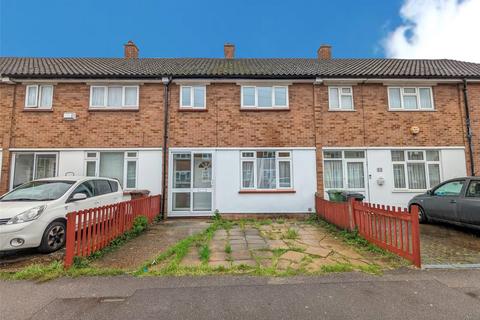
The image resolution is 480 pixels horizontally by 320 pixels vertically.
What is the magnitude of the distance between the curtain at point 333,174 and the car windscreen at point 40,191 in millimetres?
8508

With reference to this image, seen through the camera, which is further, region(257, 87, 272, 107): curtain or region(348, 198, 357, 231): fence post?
region(257, 87, 272, 107): curtain

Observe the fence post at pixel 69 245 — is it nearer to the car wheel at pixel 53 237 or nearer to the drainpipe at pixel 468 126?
the car wheel at pixel 53 237

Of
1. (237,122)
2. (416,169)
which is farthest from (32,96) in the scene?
(416,169)

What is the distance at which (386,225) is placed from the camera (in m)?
5.22

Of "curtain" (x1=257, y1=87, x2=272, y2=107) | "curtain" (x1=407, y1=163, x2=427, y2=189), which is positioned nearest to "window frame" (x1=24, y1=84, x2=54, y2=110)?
"curtain" (x1=257, y1=87, x2=272, y2=107)

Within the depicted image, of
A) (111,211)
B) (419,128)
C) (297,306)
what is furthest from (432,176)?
(111,211)

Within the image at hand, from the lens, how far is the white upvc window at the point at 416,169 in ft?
32.2

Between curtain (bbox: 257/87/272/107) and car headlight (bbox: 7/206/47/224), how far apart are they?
7754mm

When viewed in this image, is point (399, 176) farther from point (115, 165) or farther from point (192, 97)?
point (115, 165)

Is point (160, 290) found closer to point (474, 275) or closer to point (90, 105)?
point (474, 275)

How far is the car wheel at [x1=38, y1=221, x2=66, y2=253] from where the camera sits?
5074 mm

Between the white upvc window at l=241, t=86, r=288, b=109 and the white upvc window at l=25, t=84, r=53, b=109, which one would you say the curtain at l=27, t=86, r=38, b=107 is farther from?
the white upvc window at l=241, t=86, r=288, b=109

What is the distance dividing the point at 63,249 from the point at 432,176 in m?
12.4

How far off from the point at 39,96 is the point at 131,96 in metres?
3.52
